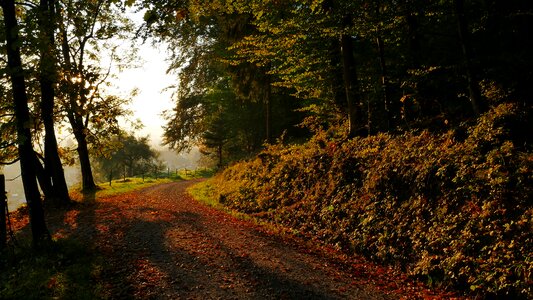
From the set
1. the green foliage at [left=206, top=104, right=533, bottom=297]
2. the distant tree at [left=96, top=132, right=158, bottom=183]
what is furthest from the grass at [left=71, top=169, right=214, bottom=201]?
the distant tree at [left=96, top=132, right=158, bottom=183]

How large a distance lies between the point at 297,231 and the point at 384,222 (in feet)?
10.3

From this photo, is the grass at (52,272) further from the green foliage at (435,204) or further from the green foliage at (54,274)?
the green foliage at (435,204)

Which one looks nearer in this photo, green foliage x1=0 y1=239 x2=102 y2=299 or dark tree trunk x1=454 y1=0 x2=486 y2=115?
green foliage x1=0 y1=239 x2=102 y2=299

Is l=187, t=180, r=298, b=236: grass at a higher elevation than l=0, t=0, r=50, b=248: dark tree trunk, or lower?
lower

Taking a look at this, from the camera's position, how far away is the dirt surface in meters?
7.05

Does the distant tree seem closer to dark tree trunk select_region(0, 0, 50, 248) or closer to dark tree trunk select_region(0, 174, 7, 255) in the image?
dark tree trunk select_region(0, 174, 7, 255)

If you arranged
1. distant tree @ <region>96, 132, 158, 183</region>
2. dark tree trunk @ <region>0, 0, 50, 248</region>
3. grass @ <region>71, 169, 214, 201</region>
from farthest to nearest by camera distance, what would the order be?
distant tree @ <region>96, 132, 158, 183</region> → grass @ <region>71, 169, 214, 201</region> → dark tree trunk @ <region>0, 0, 50, 248</region>

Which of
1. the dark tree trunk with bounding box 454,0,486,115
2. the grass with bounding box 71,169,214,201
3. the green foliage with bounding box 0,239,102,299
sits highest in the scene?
the dark tree trunk with bounding box 454,0,486,115

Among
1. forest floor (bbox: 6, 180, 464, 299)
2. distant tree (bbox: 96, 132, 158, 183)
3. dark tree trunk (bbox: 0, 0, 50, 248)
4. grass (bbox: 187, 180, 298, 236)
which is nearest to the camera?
forest floor (bbox: 6, 180, 464, 299)

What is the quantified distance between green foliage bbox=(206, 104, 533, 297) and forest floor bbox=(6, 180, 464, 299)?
0.68m

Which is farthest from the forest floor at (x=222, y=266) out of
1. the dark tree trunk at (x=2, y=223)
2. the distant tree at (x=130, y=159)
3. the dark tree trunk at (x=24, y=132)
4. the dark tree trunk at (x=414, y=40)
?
the distant tree at (x=130, y=159)

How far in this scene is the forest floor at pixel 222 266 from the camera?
7.04 m

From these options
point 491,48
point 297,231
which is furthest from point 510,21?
point 297,231

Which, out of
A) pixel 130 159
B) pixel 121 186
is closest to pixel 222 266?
pixel 121 186
